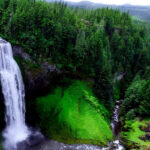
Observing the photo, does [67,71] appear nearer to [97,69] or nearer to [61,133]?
[97,69]

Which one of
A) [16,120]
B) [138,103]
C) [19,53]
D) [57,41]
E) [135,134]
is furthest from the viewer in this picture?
[57,41]

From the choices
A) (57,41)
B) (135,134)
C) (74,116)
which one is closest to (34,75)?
(57,41)

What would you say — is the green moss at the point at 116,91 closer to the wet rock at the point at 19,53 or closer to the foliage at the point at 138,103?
the foliage at the point at 138,103

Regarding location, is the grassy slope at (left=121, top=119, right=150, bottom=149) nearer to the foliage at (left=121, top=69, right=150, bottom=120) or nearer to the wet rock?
the foliage at (left=121, top=69, right=150, bottom=120)

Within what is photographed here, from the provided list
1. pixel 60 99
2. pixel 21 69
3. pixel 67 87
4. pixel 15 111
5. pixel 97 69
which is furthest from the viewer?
pixel 97 69

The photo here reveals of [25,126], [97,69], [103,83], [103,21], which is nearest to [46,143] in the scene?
[25,126]

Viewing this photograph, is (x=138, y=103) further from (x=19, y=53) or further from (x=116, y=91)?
(x=19, y=53)

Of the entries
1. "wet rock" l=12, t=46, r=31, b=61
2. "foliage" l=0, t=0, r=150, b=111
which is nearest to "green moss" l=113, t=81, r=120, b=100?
"foliage" l=0, t=0, r=150, b=111
